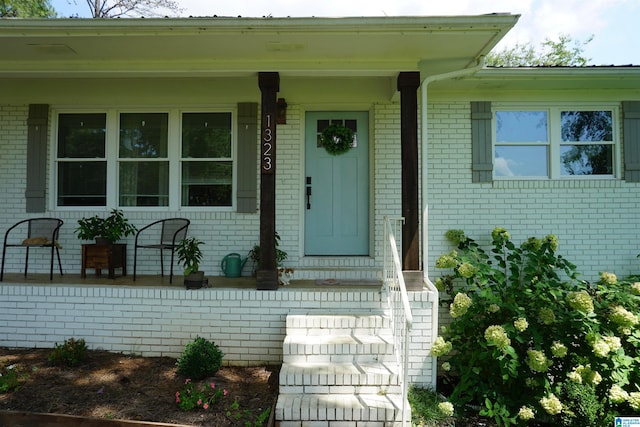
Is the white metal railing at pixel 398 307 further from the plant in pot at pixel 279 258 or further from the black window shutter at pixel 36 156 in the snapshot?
the black window shutter at pixel 36 156

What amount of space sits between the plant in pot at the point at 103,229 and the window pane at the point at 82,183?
1.51 feet

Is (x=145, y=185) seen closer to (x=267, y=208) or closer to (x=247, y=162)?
(x=247, y=162)

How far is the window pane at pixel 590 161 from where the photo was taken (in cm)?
507

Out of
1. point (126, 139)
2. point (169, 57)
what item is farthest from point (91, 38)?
point (126, 139)

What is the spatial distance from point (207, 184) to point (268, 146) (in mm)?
1619

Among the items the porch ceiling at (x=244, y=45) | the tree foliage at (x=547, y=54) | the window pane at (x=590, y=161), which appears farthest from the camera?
the tree foliage at (x=547, y=54)

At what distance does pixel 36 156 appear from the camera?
508 centimetres

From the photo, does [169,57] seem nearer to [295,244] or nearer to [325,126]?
[325,126]

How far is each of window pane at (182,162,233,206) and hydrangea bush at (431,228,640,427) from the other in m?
3.06

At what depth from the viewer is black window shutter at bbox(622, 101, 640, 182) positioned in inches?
195

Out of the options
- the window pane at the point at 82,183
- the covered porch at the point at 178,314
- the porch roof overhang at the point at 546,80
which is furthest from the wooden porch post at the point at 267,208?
the window pane at the point at 82,183

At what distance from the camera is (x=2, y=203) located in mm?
5129

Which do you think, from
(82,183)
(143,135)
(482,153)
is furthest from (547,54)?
(82,183)

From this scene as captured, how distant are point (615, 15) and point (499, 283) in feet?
26.8
